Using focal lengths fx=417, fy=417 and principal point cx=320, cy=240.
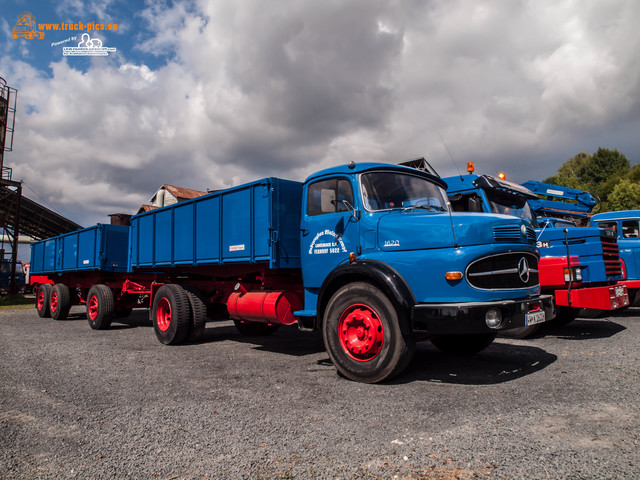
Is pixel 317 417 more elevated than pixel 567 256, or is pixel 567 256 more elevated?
pixel 567 256

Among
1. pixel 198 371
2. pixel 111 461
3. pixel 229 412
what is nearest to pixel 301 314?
pixel 198 371

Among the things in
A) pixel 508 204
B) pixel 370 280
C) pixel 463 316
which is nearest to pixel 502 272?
pixel 463 316

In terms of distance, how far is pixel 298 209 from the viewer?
646 centimetres

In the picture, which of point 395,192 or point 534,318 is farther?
point 395,192

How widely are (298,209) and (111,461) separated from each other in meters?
4.27

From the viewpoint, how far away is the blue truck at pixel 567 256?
6793 mm

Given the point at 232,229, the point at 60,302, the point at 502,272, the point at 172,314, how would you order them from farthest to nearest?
1. the point at 60,302
2. the point at 172,314
3. the point at 232,229
4. the point at 502,272

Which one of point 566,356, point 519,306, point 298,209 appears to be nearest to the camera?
point 519,306

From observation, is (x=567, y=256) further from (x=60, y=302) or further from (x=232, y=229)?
(x=60, y=302)

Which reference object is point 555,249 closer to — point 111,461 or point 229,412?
point 229,412

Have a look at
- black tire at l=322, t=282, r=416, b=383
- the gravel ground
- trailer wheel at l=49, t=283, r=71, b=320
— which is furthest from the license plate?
trailer wheel at l=49, t=283, r=71, b=320

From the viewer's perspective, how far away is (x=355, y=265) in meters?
4.89

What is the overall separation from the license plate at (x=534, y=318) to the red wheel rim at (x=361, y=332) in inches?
60.7

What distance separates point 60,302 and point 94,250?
289cm
